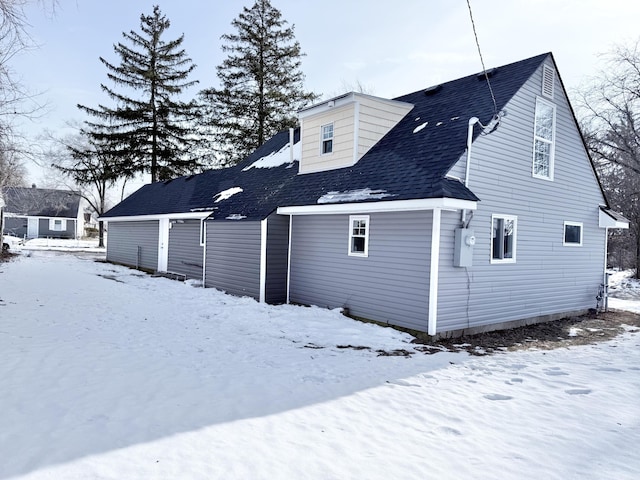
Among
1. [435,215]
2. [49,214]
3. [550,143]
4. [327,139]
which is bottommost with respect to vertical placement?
[435,215]

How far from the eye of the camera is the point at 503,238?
9.70 meters

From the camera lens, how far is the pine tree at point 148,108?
29.9 m

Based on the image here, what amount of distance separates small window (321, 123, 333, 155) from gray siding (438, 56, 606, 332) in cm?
409

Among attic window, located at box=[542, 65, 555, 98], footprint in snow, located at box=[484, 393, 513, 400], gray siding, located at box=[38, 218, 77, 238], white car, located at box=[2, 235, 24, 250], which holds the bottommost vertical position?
footprint in snow, located at box=[484, 393, 513, 400]

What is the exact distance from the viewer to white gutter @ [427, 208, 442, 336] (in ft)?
26.8

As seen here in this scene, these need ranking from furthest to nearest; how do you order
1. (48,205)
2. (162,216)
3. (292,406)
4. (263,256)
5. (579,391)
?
(48,205), (162,216), (263,256), (579,391), (292,406)

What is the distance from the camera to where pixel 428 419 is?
4.47 m

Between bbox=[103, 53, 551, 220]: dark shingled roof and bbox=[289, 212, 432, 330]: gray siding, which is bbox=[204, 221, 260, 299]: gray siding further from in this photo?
bbox=[289, 212, 432, 330]: gray siding

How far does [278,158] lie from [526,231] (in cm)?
853

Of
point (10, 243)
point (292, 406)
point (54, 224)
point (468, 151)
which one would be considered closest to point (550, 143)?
point (468, 151)

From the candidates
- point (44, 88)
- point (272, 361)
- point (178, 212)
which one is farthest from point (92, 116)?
point (272, 361)

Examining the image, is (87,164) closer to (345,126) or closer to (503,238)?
(345,126)

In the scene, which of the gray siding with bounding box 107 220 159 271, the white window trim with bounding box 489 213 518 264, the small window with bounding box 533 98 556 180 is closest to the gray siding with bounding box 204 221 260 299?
the white window trim with bounding box 489 213 518 264

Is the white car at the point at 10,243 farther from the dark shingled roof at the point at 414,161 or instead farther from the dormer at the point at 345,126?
the dormer at the point at 345,126
